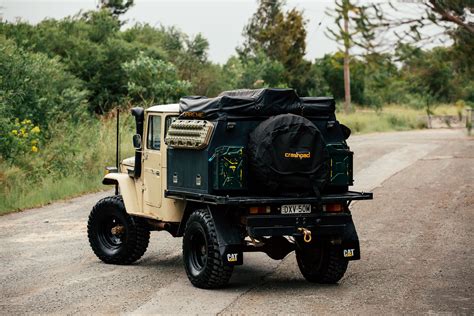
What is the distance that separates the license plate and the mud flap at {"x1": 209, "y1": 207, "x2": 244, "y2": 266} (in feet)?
1.92

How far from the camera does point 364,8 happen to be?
1761 centimetres

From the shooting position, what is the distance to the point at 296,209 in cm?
1077

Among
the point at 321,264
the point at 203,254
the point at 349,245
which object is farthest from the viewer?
the point at 321,264

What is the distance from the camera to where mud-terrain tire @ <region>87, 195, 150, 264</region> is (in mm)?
12703

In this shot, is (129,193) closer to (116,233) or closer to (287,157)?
(116,233)

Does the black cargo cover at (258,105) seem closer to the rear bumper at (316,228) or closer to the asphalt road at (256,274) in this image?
the rear bumper at (316,228)

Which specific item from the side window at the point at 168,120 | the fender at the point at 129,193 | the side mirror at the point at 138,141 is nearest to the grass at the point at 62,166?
the fender at the point at 129,193

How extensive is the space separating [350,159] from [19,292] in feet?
13.6

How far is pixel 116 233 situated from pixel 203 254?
2292mm

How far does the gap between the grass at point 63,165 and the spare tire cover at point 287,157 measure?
9998mm

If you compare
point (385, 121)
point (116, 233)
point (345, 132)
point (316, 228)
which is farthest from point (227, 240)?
point (385, 121)

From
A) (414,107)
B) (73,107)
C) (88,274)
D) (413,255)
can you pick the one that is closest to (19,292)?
(88,274)

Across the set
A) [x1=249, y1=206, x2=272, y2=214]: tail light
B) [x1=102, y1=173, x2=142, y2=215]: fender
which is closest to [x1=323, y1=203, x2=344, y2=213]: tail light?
[x1=249, y1=206, x2=272, y2=214]: tail light

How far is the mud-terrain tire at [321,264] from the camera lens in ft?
37.1
